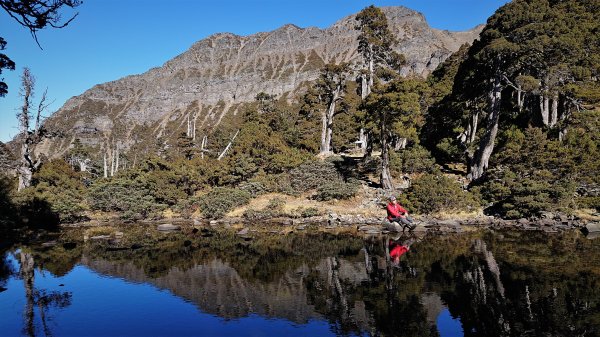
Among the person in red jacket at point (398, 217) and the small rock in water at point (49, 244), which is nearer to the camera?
the small rock in water at point (49, 244)

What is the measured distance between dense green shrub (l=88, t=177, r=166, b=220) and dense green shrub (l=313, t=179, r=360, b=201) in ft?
46.8

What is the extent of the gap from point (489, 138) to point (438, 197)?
8372 millimetres

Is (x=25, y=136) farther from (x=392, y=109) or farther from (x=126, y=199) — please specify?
(x=392, y=109)

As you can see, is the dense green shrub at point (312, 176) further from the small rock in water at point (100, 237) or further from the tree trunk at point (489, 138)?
the small rock in water at point (100, 237)

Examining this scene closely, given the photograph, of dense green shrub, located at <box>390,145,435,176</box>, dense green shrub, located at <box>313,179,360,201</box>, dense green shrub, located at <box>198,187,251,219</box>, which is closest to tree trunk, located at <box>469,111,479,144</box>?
dense green shrub, located at <box>390,145,435,176</box>

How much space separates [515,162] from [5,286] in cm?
2947

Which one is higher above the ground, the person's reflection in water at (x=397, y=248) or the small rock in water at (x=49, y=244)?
the small rock in water at (x=49, y=244)

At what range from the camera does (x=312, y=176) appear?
1390 inches

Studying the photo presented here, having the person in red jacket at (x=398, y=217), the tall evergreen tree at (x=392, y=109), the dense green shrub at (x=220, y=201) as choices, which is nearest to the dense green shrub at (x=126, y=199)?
the dense green shrub at (x=220, y=201)

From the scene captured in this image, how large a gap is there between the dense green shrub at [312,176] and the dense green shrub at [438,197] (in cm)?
903

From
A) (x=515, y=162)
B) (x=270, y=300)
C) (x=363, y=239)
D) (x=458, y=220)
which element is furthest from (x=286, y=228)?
(x=515, y=162)

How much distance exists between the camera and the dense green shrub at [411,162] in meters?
34.4

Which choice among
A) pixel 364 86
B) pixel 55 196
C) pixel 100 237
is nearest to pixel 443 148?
pixel 364 86

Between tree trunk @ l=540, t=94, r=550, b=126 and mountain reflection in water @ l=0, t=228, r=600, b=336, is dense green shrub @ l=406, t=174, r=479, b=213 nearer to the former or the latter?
mountain reflection in water @ l=0, t=228, r=600, b=336
